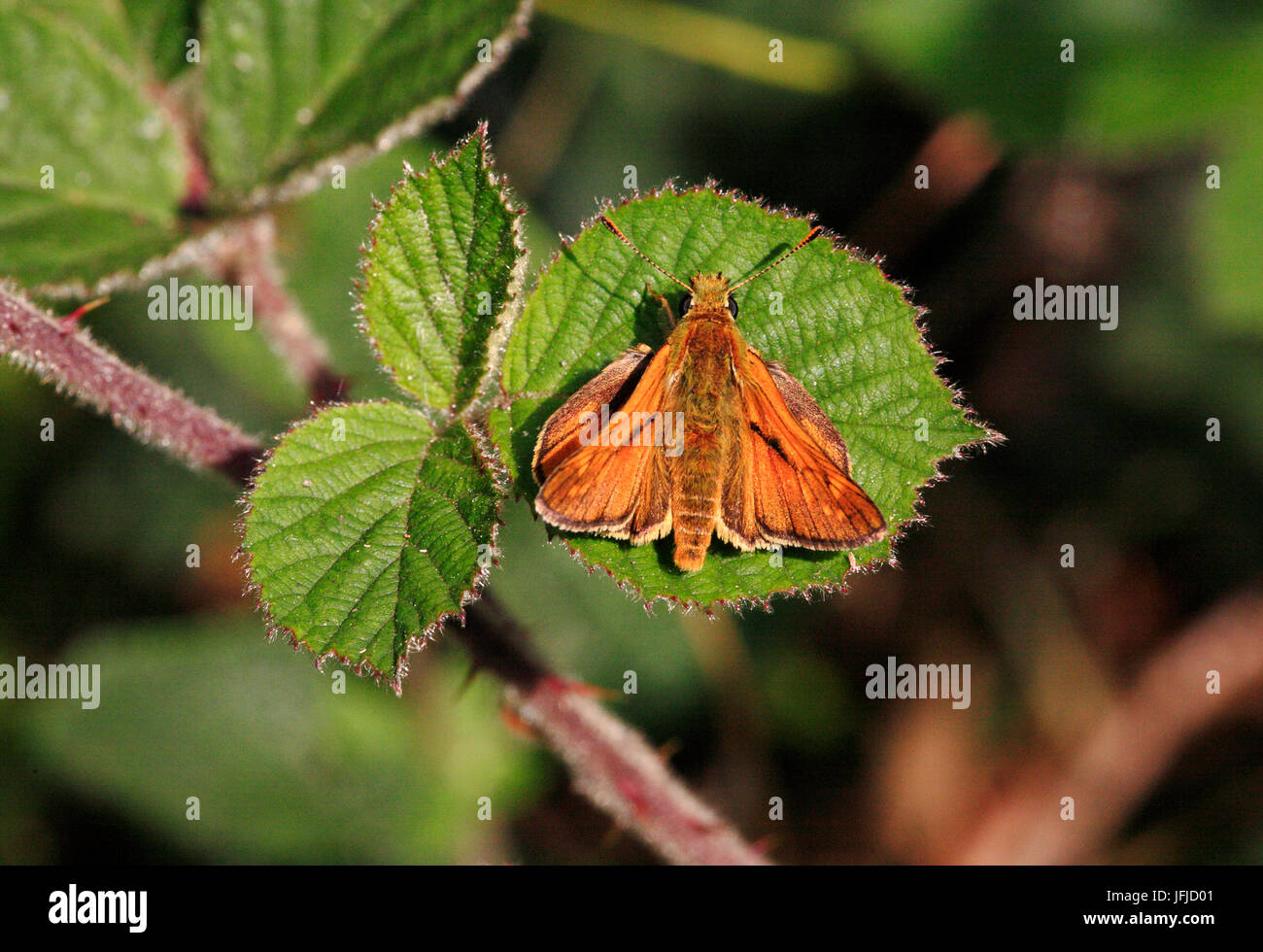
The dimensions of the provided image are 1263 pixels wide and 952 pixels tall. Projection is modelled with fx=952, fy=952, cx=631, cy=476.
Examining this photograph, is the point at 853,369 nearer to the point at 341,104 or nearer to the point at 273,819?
the point at 341,104

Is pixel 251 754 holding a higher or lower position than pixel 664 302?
lower

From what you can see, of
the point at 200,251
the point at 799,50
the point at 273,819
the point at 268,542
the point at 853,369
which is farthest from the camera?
the point at 799,50

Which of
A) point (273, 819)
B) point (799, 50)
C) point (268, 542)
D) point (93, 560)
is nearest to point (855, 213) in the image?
point (799, 50)
